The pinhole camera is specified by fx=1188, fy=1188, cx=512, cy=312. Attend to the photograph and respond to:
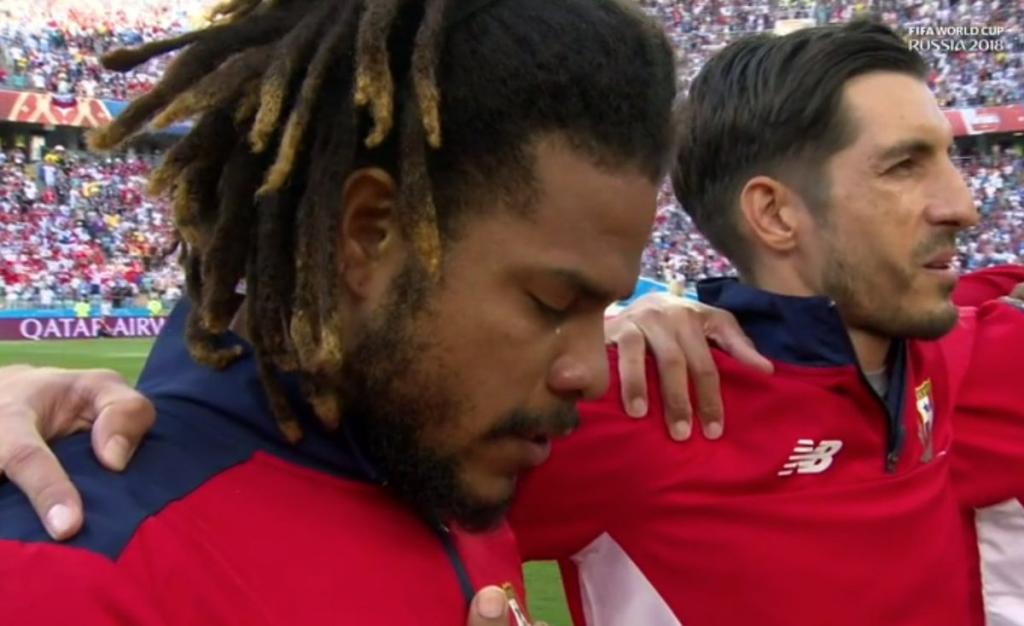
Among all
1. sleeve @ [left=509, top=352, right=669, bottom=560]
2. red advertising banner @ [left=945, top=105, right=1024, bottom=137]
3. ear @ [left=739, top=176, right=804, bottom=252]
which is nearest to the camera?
sleeve @ [left=509, top=352, right=669, bottom=560]

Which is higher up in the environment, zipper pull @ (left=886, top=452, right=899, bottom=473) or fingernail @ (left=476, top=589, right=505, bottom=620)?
fingernail @ (left=476, top=589, right=505, bottom=620)

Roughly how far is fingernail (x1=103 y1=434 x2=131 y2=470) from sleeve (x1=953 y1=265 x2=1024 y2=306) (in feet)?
7.08

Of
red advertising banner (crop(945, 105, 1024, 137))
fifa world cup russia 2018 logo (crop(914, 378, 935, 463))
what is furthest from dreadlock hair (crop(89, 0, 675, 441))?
red advertising banner (crop(945, 105, 1024, 137))

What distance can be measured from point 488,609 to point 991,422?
1.43 metres

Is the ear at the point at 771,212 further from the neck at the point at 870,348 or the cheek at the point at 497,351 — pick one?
the cheek at the point at 497,351

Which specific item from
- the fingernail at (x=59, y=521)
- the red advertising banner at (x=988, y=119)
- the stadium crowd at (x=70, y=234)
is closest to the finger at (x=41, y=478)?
the fingernail at (x=59, y=521)

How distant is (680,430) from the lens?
2039 millimetres

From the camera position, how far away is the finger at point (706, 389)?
2072mm

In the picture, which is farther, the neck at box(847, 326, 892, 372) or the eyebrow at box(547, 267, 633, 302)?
the neck at box(847, 326, 892, 372)

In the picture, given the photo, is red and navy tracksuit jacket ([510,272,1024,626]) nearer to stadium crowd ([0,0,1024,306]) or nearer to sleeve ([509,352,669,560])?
sleeve ([509,352,669,560])

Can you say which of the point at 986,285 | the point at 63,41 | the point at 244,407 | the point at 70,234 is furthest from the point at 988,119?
the point at 244,407

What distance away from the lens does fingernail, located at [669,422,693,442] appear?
6.68ft

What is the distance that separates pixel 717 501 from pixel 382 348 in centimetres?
88

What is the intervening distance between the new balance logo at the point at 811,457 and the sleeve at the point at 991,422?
38 centimetres
